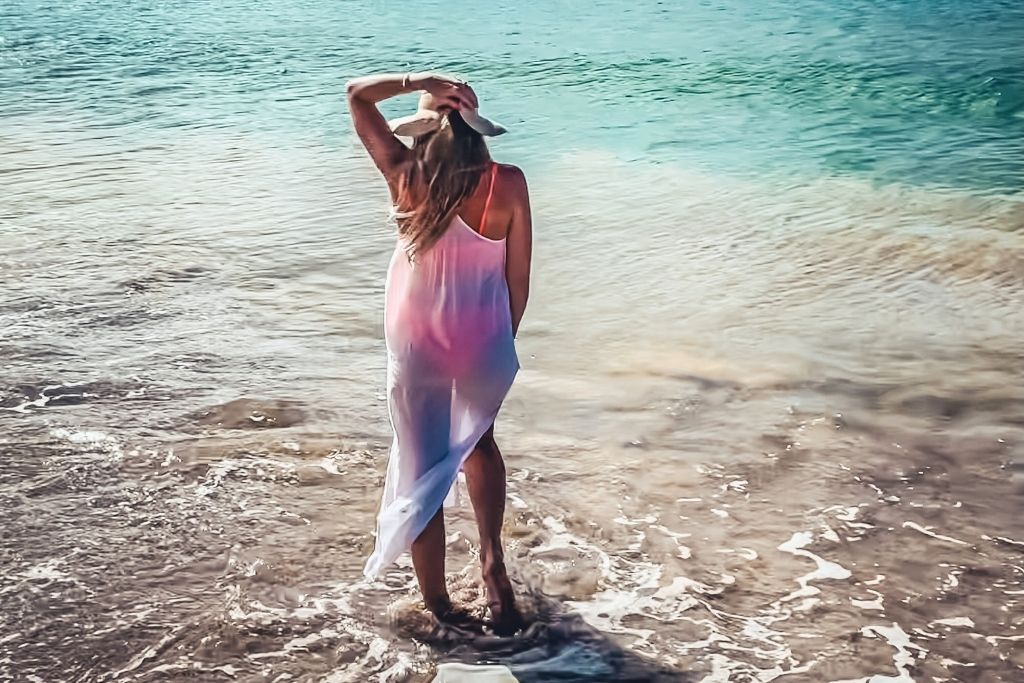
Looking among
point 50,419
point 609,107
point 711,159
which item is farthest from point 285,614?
point 609,107

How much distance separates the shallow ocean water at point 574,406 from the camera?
10.7ft

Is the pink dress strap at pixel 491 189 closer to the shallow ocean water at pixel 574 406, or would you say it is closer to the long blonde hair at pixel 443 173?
the long blonde hair at pixel 443 173

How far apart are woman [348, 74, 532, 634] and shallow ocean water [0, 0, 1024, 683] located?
0.35 meters

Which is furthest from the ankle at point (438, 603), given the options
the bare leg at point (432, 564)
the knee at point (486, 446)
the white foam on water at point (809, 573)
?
the white foam on water at point (809, 573)

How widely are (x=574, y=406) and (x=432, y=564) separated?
1.75 meters

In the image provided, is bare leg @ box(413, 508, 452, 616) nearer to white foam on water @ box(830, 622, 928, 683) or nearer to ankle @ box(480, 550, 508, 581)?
ankle @ box(480, 550, 508, 581)

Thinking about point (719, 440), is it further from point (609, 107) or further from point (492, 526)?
point (609, 107)

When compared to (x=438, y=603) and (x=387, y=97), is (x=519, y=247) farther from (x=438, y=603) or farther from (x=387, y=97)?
(x=438, y=603)

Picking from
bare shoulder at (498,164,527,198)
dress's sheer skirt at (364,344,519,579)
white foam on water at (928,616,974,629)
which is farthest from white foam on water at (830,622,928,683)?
bare shoulder at (498,164,527,198)

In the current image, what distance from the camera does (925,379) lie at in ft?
16.8

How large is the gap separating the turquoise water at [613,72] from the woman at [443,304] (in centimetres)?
676

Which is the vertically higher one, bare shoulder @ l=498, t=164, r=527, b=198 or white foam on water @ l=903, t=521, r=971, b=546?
bare shoulder @ l=498, t=164, r=527, b=198

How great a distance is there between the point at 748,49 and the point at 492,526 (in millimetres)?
13117

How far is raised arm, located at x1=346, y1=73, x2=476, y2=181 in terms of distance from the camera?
2.81 m
